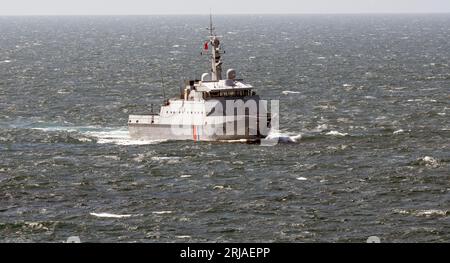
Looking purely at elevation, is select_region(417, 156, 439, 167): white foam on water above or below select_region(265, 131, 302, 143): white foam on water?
above

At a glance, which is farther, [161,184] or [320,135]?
[320,135]

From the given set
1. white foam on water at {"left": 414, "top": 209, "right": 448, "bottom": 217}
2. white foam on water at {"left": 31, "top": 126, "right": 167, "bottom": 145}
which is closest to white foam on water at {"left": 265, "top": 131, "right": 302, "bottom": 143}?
white foam on water at {"left": 31, "top": 126, "right": 167, "bottom": 145}

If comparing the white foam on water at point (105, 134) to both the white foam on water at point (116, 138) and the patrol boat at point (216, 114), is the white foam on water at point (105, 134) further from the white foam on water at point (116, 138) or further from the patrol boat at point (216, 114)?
the patrol boat at point (216, 114)

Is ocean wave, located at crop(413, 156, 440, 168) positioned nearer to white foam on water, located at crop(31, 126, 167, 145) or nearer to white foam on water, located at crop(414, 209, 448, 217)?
white foam on water, located at crop(414, 209, 448, 217)

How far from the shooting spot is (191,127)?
277 ft

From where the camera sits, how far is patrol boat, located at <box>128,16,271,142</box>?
83.1m

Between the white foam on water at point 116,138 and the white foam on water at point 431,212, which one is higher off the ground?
the white foam on water at point 431,212

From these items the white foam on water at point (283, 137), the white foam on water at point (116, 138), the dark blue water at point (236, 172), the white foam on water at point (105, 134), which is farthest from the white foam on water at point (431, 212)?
the white foam on water at point (116, 138)

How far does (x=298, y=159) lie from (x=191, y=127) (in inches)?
527

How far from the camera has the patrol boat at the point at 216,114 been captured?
3270 inches

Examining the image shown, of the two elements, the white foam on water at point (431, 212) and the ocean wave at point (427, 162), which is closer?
the white foam on water at point (431, 212)

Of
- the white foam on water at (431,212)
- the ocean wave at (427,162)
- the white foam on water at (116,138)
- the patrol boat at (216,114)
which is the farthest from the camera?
the white foam on water at (116,138)

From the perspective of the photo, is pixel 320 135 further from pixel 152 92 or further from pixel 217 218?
pixel 152 92
